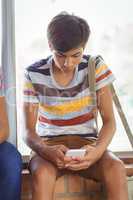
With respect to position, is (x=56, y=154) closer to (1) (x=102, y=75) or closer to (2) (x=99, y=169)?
(2) (x=99, y=169)

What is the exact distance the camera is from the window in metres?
1.67

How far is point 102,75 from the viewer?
4.86 ft

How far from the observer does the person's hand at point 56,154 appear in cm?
130

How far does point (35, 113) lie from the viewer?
1.47 metres

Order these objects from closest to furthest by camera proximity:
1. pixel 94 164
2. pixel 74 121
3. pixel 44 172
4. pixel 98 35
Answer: pixel 44 172 < pixel 94 164 < pixel 74 121 < pixel 98 35

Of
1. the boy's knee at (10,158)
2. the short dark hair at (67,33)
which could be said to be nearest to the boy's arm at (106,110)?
the short dark hair at (67,33)

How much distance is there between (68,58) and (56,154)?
367mm

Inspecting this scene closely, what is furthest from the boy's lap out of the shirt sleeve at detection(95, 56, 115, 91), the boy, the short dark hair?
the short dark hair

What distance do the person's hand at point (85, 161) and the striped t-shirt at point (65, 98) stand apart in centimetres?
17

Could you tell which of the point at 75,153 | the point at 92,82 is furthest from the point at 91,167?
the point at 92,82

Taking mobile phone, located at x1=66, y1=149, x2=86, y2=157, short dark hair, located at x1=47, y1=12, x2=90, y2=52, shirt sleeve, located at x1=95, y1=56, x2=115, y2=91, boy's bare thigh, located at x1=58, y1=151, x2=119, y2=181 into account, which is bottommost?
boy's bare thigh, located at x1=58, y1=151, x2=119, y2=181

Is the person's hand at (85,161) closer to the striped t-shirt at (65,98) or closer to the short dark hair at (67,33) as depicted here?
the striped t-shirt at (65,98)

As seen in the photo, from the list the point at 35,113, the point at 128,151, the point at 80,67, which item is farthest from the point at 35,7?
the point at 128,151

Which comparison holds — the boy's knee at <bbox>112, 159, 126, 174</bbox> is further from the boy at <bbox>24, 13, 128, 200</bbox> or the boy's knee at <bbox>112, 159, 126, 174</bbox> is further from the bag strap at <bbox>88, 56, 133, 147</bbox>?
the bag strap at <bbox>88, 56, 133, 147</bbox>
